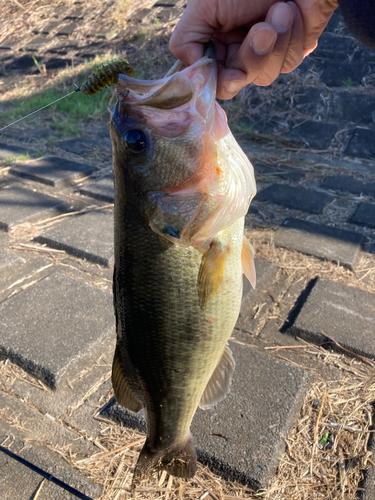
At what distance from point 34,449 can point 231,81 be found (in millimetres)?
2026

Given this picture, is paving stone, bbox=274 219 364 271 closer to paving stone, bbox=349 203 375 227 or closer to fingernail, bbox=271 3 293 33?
paving stone, bbox=349 203 375 227

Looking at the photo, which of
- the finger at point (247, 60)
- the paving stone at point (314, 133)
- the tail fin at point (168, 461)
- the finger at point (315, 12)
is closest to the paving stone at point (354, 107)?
the paving stone at point (314, 133)

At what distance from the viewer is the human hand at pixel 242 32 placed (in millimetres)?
1778

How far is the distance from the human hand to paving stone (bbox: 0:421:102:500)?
191cm

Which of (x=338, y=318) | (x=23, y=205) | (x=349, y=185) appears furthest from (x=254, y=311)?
(x=23, y=205)

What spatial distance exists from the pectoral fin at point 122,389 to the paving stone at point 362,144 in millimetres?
5302

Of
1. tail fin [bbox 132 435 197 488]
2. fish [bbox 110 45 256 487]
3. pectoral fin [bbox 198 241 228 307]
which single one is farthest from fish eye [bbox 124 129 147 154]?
tail fin [bbox 132 435 197 488]

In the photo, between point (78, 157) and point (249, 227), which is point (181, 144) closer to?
point (249, 227)

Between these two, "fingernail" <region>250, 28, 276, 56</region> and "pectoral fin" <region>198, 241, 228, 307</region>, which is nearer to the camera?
"pectoral fin" <region>198, 241, 228, 307</region>

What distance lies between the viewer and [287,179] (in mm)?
5422

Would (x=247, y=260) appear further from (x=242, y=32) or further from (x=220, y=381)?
(x=242, y=32)

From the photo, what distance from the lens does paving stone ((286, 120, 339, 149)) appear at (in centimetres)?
632

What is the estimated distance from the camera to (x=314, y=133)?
21.1 feet

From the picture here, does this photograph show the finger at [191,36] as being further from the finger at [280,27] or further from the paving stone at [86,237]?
the paving stone at [86,237]
